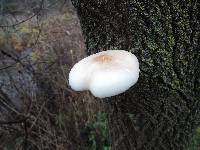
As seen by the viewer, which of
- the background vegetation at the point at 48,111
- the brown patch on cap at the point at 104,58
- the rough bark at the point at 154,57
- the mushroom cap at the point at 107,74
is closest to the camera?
the mushroom cap at the point at 107,74

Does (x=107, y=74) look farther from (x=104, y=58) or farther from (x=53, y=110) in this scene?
(x=53, y=110)

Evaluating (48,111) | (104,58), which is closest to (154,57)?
(104,58)

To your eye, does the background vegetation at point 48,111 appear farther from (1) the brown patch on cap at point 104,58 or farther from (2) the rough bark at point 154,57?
(1) the brown patch on cap at point 104,58

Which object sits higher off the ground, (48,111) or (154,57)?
(154,57)

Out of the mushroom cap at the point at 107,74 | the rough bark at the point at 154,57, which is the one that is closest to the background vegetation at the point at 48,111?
the rough bark at the point at 154,57

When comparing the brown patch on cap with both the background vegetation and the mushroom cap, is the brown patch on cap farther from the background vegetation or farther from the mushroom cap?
the background vegetation

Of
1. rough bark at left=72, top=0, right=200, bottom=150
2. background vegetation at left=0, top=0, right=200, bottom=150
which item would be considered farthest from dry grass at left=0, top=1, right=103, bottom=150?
rough bark at left=72, top=0, right=200, bottom=150
